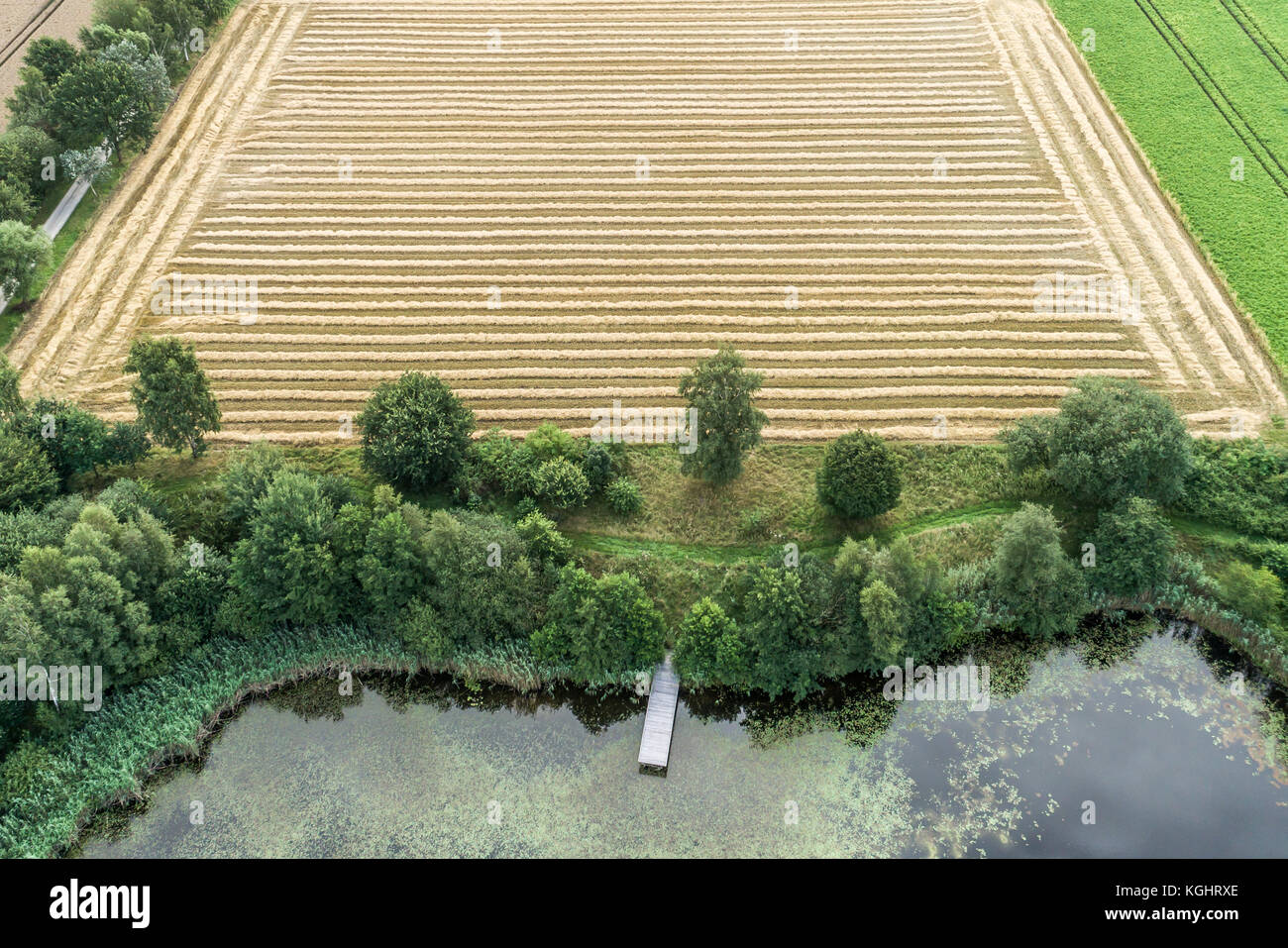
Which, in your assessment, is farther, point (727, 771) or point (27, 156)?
point (27, 156)

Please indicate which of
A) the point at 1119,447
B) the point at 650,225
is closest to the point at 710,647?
the point at 1119,447

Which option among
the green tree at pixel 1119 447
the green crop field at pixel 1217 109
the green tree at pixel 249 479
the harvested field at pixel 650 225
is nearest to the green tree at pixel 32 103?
A: the harvested field at pixel 650 225

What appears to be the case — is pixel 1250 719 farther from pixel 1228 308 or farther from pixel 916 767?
pixel 1228 308

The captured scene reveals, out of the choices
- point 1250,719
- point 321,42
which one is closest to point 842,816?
point 1250,719

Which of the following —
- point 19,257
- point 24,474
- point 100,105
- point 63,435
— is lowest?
point 24,474

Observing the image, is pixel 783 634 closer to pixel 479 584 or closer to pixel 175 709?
pixel 479 584

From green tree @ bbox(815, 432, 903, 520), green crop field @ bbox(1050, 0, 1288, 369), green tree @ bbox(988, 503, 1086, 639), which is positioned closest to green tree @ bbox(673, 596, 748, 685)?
green tree @ bbox(815, 432, 903, 520)

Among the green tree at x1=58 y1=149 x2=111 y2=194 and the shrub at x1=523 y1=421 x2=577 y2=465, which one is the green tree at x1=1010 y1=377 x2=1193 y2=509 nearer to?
the shrub at x1=523 y1=421 x2=577 y2=465
